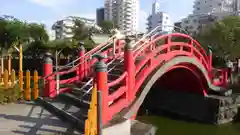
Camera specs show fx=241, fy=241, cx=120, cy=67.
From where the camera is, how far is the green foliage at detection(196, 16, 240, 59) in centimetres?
1973

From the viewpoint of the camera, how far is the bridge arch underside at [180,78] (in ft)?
28.3

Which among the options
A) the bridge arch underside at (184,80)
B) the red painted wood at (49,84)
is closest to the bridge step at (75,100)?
the red painted wood at (49,84)

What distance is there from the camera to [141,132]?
20.6 feet

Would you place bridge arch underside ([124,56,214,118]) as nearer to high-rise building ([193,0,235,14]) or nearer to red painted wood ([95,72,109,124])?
red painted wood ([95,72,109,124])

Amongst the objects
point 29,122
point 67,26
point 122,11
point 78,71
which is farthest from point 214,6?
point 29,122

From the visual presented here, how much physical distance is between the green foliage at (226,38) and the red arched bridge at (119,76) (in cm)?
860

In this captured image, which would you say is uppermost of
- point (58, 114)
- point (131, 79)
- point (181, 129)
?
point (131, 79)

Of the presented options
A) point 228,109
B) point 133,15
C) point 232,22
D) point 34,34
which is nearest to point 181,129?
point 228,109

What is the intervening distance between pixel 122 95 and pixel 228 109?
778 centimetres

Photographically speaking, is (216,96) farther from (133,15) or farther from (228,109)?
(133,15)

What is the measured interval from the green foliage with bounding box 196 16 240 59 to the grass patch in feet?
56.0

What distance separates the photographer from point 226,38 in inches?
791

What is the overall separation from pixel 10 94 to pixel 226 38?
1772 centimetres

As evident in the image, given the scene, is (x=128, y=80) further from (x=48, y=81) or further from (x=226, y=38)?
(x=226, y=38)
